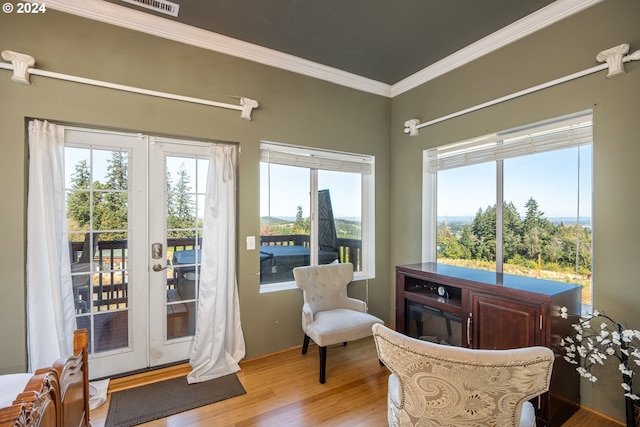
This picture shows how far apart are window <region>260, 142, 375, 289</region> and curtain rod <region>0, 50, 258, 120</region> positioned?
40 centimetres

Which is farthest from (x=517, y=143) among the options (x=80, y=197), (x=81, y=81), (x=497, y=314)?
(x=80, y=197)

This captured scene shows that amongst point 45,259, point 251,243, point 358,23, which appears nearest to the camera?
point 45,259

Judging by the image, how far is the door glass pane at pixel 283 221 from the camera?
121 inches

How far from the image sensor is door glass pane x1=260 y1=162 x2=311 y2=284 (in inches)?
121

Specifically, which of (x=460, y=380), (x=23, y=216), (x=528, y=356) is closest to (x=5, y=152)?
(x=23, y=216)

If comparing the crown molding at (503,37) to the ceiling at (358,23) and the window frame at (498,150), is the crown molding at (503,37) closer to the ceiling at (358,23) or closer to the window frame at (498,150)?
the ceiling at (358,23)

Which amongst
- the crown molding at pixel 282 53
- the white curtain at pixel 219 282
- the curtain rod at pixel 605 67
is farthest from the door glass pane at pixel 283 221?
the curtain rod at pixel 605 67

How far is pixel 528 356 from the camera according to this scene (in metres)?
1.10

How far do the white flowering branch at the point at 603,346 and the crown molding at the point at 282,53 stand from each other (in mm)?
2176

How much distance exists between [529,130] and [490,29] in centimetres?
92

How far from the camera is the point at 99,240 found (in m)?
2.43

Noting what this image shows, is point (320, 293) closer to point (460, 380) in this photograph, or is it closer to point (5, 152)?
point (460, 380)

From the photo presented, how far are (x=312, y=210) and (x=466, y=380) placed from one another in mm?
2455

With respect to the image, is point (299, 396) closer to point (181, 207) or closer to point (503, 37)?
point (181, 207)
